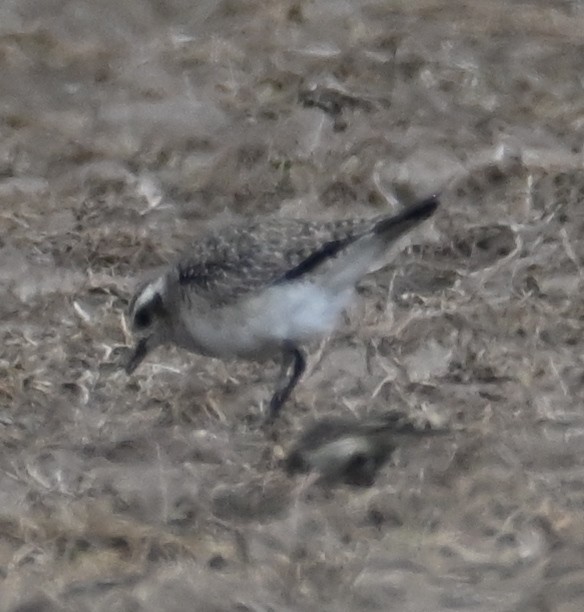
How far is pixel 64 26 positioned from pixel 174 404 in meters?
1.27

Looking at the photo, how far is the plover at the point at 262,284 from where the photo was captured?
7.66 ft

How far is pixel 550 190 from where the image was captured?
3.22 metres

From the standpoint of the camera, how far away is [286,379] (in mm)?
2793

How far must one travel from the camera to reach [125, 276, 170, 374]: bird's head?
8.27 feet

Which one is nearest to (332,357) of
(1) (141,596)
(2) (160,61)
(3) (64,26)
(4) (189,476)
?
(4) (189,476)

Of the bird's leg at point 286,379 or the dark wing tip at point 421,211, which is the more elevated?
the dark wing tip at point 421,211

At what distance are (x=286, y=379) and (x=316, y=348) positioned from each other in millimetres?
197

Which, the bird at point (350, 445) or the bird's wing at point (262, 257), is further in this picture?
the bird at point (350, 445)

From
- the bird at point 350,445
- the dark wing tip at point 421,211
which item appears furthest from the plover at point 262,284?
the bird at point 350,445

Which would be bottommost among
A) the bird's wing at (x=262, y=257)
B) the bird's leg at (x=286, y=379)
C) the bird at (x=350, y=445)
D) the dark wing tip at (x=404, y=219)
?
the bird at (x=350, y=445)

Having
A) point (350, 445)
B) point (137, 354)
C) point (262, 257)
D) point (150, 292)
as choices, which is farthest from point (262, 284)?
point (350, 445)

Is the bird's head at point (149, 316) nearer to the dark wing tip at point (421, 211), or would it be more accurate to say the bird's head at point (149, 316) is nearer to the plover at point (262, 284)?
the plover at point (262, 284)

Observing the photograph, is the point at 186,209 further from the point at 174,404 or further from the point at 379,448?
the point at 379,448

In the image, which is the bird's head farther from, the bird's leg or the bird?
the bird
